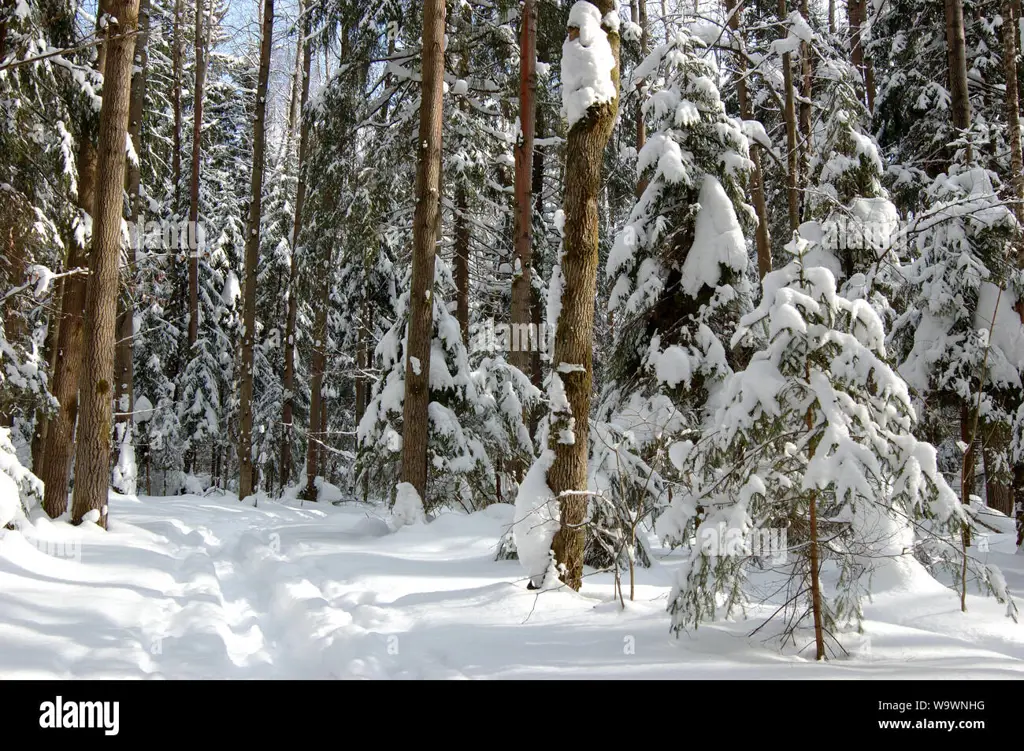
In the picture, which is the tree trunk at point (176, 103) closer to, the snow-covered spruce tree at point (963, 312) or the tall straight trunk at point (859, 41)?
the tall straight trunk at point (859, 41)

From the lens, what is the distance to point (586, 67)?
5758 mm

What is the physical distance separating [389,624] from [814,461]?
3.30m

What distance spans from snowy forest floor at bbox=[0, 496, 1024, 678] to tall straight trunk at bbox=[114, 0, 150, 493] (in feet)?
15.5

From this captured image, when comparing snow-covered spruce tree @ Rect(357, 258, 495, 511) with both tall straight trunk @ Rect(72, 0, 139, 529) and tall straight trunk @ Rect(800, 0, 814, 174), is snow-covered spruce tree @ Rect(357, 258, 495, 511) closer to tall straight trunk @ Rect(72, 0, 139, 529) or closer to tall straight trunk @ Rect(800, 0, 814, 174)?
tall straight trunk @ Rect(72, 0, 139, 529)

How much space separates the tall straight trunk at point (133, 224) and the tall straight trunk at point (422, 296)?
15.5 ft

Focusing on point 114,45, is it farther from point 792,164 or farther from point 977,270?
point 977,270

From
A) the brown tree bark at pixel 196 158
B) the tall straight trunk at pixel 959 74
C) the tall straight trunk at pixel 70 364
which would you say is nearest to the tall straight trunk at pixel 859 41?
the tall straight trunk at pixel 959 74

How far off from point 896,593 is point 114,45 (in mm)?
11172

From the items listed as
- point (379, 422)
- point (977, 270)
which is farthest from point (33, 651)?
point (977, 270)

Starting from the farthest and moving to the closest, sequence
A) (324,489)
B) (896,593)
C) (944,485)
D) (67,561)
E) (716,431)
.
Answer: (324,489) < (67,561) < (896,593) < (716,431) < (944,485)

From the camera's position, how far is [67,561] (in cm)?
744

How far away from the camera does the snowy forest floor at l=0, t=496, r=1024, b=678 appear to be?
4133mm
